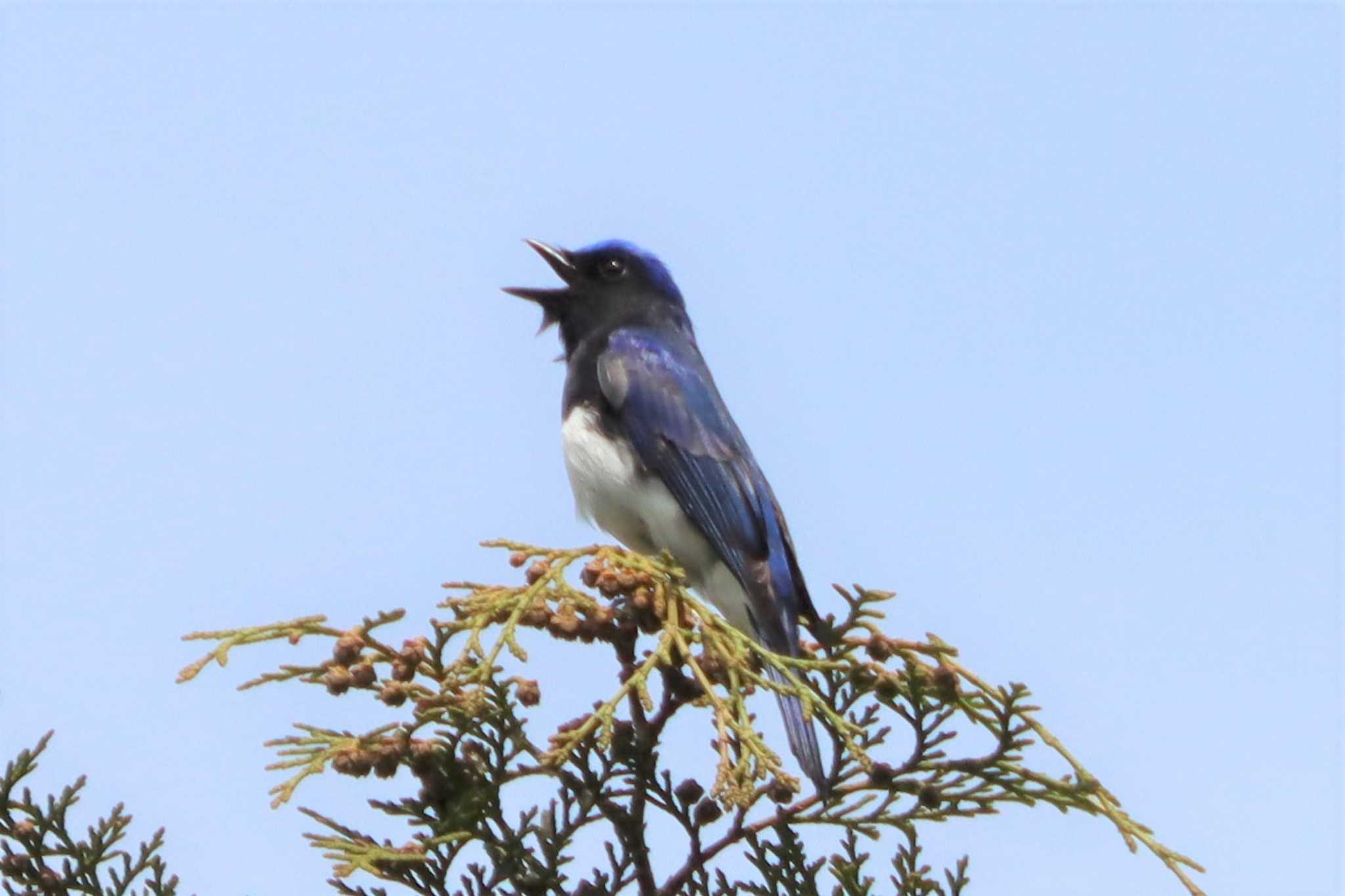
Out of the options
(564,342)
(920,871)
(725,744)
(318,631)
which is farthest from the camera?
(564,342)

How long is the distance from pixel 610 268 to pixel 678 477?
140cm

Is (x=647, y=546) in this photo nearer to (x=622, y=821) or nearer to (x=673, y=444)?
(x=673, y=444)

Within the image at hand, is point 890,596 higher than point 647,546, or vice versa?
point 647,546

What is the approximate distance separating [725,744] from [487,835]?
59cm

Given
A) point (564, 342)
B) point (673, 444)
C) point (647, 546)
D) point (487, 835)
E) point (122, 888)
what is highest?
point (564, 342)

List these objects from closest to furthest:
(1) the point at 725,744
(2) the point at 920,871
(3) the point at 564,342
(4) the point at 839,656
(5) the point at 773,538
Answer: (1) the point at 725,744, (2) the point at 920,871, (4) the point at 839,656, (5) the point at 773,538, (3) the point at 564,342

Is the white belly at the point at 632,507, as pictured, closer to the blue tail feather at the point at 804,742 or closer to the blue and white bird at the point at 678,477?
the blue and white bird at the point at 678,477

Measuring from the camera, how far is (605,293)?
6.25 meters

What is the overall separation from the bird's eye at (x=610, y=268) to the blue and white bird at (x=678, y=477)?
33 centimetres

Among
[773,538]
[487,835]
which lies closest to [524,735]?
[487,835]

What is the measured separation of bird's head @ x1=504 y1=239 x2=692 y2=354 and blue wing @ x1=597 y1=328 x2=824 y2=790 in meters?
0.26

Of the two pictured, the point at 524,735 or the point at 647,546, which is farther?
the point at 647,546

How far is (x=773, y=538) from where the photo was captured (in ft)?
16.5

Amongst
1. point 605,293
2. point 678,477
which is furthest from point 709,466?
point 605,293
